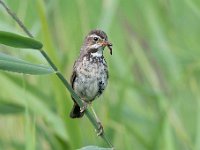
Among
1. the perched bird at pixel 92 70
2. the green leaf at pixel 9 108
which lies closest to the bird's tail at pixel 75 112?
the perched bird at pixel 92 70

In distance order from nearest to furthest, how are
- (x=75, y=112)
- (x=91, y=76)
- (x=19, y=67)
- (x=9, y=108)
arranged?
(x=19, y=67) → (x=91, y=76) → (x=75, y=112) → (x=9, y=108)

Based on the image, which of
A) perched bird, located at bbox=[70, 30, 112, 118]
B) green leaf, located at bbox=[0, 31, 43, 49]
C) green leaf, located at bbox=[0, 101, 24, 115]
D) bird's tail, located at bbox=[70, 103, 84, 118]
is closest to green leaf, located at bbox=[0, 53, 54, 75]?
green leaf, located at bbox=[0, 31, 43, 49]

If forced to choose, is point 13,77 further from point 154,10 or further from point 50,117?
point 154,10

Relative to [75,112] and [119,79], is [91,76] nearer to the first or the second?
[75,112]

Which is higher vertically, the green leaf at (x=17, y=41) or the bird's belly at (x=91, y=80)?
the green leaf at (x=17, y=41)

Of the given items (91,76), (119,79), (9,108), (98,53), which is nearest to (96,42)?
(98,53)

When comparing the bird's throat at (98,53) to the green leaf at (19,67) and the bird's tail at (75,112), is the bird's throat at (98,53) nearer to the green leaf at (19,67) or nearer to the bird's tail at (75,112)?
the bird's tail at (75,112)

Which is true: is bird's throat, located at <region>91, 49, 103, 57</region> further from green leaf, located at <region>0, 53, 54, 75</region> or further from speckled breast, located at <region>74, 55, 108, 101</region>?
green leaf, located at <region>0, 53, 54, 75</region>
